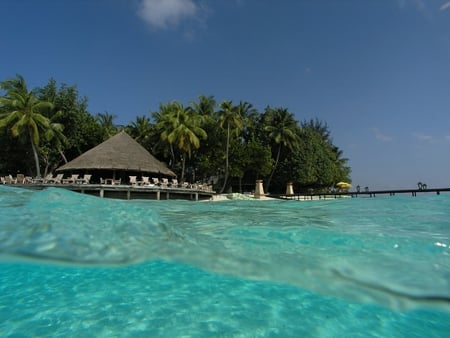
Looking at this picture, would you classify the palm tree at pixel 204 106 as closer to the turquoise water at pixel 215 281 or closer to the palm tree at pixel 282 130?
the palm tree at pixel 282 130

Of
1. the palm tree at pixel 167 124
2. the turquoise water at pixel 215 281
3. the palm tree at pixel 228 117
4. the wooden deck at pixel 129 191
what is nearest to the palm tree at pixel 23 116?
the wooden deck at pixel 129 191

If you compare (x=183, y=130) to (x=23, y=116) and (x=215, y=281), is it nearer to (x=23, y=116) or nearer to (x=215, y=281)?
(x=23, y=116)

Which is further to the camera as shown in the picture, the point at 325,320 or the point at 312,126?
the point at 312,126

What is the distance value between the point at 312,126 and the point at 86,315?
59698mm

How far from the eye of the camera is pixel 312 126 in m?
58.9

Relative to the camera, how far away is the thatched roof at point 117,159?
25.5 meters

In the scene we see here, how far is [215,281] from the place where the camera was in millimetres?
4418

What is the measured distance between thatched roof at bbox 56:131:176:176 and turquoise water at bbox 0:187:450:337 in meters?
19.2

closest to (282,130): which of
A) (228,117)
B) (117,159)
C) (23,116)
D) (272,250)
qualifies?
(228,117)

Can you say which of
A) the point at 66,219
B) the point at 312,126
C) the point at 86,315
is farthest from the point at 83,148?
the point at 312,126

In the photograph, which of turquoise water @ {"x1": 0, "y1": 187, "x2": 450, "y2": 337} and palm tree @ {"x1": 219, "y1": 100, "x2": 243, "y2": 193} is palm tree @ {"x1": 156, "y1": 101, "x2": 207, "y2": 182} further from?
turquoise water @ {"x1": 0, "y1": 187, "x2": 450, "y2": 337}

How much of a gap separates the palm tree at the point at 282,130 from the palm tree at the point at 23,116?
87.4 ft

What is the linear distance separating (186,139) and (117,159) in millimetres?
7798

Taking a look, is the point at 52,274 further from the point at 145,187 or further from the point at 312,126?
the point at 312,126
